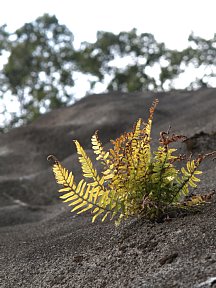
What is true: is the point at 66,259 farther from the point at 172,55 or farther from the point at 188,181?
the point at 172,55

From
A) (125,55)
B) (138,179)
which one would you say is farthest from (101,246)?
(125,55)

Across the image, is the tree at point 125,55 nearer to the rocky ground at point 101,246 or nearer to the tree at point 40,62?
the tree at point 40,62

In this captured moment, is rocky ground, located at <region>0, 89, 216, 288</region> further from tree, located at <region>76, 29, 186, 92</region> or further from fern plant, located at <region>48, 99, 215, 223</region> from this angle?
tree, located at <region>76, 29, 186, 92</region>

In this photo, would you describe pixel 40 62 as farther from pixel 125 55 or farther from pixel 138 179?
pixel 138 179

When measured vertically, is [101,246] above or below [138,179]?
below

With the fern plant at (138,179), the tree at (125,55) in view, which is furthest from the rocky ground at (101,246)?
the tree at (125,55)

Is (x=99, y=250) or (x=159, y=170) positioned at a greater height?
(x=159, y=170)

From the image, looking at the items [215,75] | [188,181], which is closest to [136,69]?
[215,75]

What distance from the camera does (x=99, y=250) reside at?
3744 millimetres

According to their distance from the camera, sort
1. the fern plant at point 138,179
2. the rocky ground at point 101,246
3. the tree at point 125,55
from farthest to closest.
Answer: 1. the tree at point 125,55
2. the fern plant at point 138,179
3. the rocky ground at point 101,246

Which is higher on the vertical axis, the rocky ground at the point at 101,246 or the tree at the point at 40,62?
the tree at the point at 40,62

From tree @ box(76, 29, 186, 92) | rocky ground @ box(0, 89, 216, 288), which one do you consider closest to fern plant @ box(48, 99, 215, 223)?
rocky ground @ box(0, 89, 216, 288)

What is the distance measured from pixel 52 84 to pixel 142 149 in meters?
27.7

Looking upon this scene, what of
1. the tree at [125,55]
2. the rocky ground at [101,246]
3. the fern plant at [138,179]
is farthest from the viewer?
the tree at [125,55]
